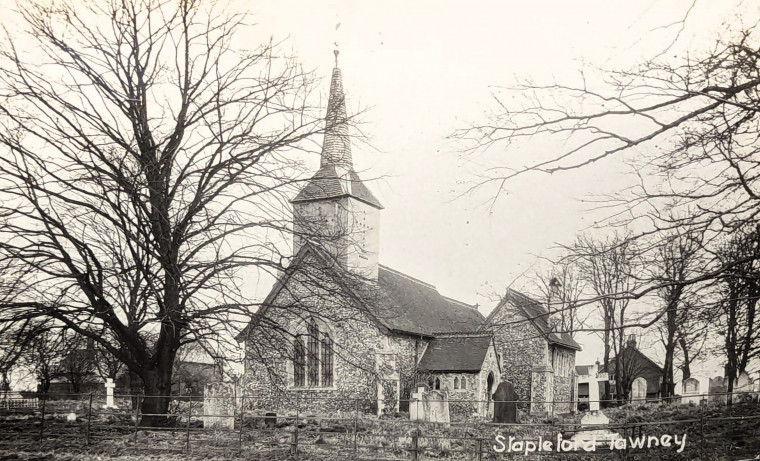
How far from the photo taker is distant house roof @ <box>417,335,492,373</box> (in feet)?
96.2

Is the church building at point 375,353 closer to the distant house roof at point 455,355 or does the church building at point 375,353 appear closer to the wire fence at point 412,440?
the distant house roof at point 455,355

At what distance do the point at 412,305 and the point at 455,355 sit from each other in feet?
13.6

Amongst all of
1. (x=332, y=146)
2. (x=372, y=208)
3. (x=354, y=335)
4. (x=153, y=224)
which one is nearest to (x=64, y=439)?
(x=153, y=224)

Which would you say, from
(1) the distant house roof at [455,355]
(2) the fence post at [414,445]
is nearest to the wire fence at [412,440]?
(2) the fence post at [414,445]

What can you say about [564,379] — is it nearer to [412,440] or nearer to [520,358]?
[520,358]

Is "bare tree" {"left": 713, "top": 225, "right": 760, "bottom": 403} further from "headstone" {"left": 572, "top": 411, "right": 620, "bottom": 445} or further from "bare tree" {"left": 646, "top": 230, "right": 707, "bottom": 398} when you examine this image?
"headstone" {"left": 572, "top": 411, "right": 620, "bottom": 445}

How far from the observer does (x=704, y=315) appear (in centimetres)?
755

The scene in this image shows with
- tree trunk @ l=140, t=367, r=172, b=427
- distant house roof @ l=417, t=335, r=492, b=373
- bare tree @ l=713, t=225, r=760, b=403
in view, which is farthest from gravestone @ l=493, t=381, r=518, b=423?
bare tree @ l=713, t=225, r=760, b=403

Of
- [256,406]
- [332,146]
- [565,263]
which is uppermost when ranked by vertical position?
[332,146]

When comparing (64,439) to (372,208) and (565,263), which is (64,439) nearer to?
(565,263)

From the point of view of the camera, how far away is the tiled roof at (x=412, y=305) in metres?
29.2

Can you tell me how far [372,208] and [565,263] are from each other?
2499 cm

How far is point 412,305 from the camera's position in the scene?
33.5 m

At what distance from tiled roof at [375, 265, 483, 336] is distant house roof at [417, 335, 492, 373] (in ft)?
2.70
